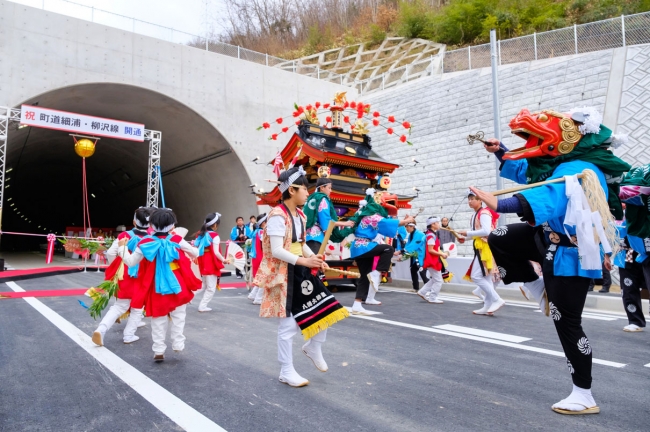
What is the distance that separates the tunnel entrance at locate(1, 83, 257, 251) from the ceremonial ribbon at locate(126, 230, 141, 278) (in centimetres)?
1280

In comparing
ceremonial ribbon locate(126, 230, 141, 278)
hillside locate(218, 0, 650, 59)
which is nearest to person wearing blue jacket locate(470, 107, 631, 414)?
ceremonial ribbon locate(126, 230, 141, 278)

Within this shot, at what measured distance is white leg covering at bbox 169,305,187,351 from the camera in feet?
14.6

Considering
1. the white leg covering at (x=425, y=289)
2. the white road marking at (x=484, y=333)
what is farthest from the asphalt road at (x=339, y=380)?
the white leg covering at (x=425, y=289)

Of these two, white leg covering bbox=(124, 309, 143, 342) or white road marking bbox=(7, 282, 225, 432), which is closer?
white road marking bbox=(7, 282, 225, 432)

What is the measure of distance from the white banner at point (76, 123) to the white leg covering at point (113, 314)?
37.1 ft

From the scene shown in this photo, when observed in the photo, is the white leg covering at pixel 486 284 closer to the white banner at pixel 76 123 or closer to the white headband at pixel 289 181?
the white headband at pixel 289 181

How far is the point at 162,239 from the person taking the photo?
4699 millimetres

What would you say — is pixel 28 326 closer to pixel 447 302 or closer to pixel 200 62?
pixel 447 302

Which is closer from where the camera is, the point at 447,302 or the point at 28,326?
the point at 28,326

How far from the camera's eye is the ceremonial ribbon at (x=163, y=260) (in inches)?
174

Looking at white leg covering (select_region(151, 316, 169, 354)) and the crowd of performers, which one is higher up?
the crowd of performers

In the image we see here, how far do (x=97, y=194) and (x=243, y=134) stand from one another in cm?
1895

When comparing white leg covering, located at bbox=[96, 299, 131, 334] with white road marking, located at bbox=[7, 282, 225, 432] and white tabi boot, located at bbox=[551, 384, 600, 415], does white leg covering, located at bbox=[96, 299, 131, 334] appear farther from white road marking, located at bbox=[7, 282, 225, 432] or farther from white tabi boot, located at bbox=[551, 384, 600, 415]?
white tabi boot, located at bbox=[551, 384, 600, 415]

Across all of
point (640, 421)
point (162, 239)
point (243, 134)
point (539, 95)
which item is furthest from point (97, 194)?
point (640, 421)
